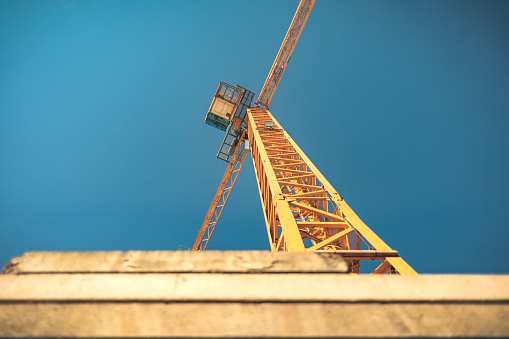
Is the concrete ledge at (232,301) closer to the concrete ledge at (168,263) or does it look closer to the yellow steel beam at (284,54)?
the concrete ledge at (168,263)

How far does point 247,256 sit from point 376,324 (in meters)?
0.95

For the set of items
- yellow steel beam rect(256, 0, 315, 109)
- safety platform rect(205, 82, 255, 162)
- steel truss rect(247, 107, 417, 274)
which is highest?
yellow steel beam rect(256, 0, 315, 109)

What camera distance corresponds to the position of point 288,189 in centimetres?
997

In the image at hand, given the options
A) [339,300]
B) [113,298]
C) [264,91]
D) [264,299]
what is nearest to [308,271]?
[339,300]

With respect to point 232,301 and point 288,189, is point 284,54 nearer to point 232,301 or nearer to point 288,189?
point 288,189

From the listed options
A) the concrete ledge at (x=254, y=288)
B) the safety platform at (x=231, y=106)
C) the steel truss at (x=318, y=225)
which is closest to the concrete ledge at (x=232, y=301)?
the concrete ledge at (x=254, y=288)

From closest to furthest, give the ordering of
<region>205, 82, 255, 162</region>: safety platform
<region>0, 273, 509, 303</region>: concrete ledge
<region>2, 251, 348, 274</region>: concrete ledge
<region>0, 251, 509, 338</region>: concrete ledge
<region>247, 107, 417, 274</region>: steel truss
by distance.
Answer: <region>0, 251, 509, 338</region>: concrete ledge < <region>0, 273, 509, 303</region>: concrete ledge < <region>2, 251, 348, 274</region>: concrete ledge < <region>247, 107, 417, 274</region>: steel truss < <region>205, 82, 255, 162</region>: safety platform

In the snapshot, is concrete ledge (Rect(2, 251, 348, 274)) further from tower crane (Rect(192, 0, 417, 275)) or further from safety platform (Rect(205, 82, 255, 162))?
safety platform (Rect(205, 82, 255, 162))

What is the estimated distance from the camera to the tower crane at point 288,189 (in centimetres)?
558

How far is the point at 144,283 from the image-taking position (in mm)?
1746

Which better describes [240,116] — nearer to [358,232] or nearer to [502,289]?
[358,232]

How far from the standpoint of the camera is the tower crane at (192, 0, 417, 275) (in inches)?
220

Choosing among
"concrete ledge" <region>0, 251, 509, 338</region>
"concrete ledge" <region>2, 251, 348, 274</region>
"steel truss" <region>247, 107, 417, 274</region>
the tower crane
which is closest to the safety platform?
the tower crane

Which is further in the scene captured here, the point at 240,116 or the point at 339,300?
the point at 240,116
